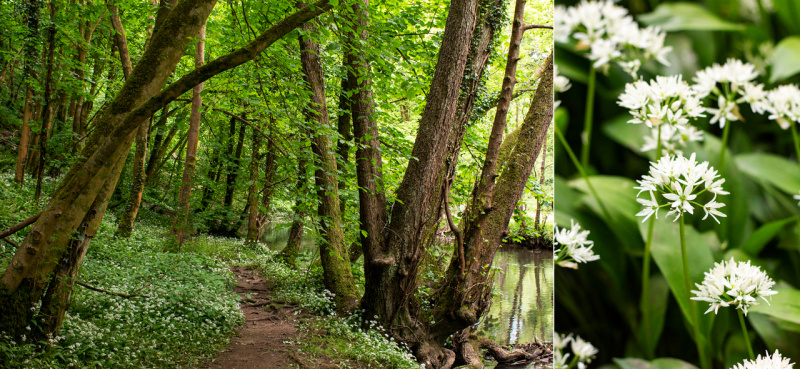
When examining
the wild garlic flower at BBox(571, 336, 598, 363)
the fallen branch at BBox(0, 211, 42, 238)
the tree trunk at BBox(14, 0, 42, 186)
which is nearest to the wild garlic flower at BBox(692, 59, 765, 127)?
the wild garlic flower at BBox(571, 336, 598, 363)

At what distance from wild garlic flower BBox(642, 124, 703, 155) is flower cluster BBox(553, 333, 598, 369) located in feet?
0.90

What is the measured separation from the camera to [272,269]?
916 centimetres

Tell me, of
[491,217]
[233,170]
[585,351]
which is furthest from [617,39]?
[233,170]

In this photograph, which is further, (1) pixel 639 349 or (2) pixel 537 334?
(2) pixel 537 334

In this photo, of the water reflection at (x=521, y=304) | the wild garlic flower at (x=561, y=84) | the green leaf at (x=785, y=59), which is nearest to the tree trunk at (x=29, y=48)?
the water reflection at (x=521, y=304)

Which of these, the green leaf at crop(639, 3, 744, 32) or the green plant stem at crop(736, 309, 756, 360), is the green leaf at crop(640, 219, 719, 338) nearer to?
the green plant stem at crop(736, 309, 756, 360)

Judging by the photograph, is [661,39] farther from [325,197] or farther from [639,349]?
[325,197]

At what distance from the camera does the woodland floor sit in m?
4.69

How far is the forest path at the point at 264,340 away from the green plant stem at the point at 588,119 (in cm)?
467

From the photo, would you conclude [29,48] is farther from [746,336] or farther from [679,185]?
[746,336]

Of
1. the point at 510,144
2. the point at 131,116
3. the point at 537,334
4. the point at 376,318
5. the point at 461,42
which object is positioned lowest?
the point at 537,334

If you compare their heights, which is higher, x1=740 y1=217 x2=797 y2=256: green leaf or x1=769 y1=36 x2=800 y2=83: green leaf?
x1=769 y1=36 x2=800 y2=83: green leaf

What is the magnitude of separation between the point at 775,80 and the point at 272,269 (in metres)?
9.32

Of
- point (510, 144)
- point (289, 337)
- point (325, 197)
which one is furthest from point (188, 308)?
point (510, 144)
